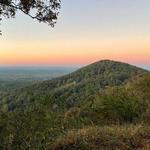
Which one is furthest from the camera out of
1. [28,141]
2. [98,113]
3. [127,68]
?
[127,68]

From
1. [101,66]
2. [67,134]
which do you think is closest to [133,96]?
[67,134]

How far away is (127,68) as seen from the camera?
144 metres

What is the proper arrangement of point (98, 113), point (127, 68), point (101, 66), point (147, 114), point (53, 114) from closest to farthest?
point (53, 114), point (147, 114), point (98, 113), point (127, 68), point (101, 66)

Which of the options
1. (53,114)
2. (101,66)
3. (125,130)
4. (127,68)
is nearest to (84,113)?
(125,130)

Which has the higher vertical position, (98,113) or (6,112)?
(6,112)

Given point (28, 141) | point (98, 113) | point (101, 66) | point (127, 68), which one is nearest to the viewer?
point (28, 141)

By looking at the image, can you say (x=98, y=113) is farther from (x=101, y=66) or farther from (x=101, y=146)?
(x=101, y=66)

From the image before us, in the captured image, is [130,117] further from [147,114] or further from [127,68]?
[127,68]

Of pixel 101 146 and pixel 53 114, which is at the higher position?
pixel 53 114

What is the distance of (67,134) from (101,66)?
145970 millimetres

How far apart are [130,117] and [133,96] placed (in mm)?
1190

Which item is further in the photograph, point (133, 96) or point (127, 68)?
point (127, 68)

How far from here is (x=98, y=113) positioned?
620 inches

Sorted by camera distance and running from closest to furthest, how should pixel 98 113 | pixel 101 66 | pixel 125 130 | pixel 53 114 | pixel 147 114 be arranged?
pixel 53 114
pixel 125 130
pixel 147 114
pixel 98 113
pixel 101 66
